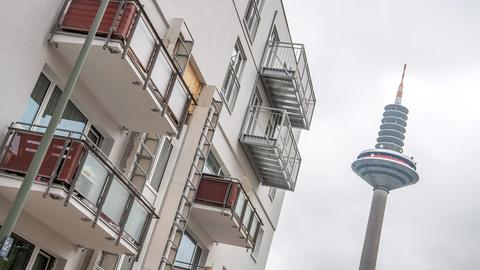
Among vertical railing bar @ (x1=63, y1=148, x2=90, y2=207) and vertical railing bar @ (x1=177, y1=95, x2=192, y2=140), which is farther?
vertical railing bar @ (x1=177, y1=95, x2=192, y2=140)

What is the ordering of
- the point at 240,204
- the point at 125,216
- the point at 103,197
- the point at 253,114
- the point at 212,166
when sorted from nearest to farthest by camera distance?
the point at 103,197 < the point at 125,216 < the point at 240,204 < the point at 212,166 < the point at 253,114

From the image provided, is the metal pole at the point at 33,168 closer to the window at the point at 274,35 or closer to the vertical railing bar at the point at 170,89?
the vertical railing bar at the point at 170,89

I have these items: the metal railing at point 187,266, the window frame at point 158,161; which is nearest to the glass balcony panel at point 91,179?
the window frame at point 158,161

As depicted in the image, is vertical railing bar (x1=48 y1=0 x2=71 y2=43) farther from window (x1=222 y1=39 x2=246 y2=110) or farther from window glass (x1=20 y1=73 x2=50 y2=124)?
window (x1=222 y1=39 x2=246 y2=110)

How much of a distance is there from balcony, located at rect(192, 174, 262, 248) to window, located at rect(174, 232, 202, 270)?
2.28ft

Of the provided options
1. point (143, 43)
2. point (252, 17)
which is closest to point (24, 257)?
point (143, 43)

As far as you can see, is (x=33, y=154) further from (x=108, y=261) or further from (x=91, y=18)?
(x=108, y=261)

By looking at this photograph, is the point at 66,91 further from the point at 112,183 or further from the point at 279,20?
the point at 279,20

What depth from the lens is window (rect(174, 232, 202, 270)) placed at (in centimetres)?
2252

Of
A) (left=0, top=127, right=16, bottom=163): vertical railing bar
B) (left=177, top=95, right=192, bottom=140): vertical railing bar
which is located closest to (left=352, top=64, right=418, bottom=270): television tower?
(left=177, top=95, right=192, bottom=140): vertical railing bar

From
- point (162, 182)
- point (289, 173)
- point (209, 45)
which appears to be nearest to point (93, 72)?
point (162, 182)

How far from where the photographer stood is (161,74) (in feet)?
51.8

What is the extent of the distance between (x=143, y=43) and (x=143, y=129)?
312cm

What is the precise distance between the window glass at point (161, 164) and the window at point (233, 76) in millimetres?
4112
